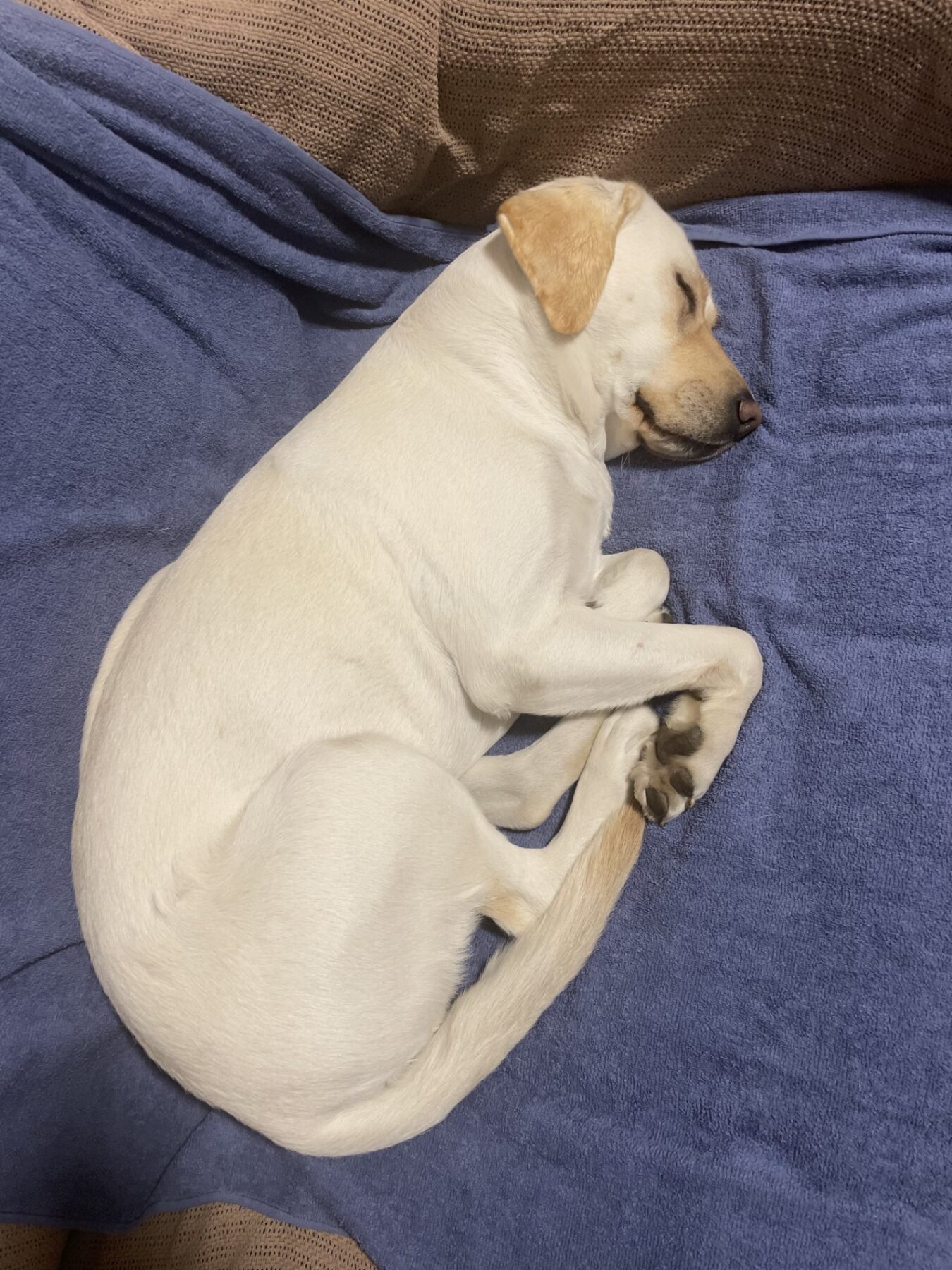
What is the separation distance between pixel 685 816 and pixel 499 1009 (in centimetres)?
60

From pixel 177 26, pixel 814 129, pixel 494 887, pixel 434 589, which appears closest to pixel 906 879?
pixel 494 887

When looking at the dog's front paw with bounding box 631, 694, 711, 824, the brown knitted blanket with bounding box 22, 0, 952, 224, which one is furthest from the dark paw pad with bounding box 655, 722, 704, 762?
the brown knitted blanket with bounding box 22, 0, 952, 224

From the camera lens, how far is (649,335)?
5.74ft

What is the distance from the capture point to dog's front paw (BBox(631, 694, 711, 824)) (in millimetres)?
1708

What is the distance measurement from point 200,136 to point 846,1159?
2.66 m

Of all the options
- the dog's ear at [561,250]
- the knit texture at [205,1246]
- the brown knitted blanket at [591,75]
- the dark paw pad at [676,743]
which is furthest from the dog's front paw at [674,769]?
the brown knitted blanket at [591,75]

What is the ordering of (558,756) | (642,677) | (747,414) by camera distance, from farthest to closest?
(558,756), (747,414), (642,677)

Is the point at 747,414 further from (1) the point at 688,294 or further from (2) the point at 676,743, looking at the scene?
(2) the point at 676,743

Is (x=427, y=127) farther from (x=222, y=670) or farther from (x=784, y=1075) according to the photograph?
(x=784, y=1075)

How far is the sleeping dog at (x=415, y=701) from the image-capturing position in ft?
4.67

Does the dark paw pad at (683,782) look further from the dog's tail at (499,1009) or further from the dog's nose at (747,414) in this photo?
the dog's nose at (747,414)

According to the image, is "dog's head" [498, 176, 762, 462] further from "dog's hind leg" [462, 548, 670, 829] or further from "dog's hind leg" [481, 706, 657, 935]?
"dog's hind leg" [481, 706, 657, 935]

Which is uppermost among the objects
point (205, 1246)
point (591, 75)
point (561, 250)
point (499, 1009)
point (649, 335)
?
point (591, 75)

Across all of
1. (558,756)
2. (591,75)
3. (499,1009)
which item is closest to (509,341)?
(591,75)
